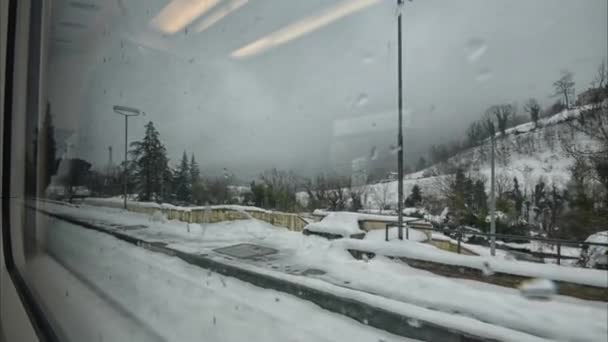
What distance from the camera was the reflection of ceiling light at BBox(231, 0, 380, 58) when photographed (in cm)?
71

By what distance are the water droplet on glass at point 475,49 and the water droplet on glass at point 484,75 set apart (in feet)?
0.09

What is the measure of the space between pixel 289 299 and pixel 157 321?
1.45 feet

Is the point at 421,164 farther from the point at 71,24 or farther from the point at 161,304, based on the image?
the point at 71,24

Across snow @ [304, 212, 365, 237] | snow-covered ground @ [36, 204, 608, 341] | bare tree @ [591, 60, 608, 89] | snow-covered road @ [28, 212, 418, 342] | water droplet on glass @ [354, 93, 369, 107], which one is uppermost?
water droplet on glass @ [354, 93, 369, 107]

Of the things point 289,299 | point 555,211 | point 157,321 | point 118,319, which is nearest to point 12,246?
point 118,319

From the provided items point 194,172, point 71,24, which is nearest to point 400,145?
point 194,172

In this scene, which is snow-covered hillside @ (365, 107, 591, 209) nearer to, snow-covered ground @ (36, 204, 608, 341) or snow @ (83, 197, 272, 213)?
snow-covered ground @ (36, 204, 608, 341)

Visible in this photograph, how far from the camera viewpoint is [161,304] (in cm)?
101

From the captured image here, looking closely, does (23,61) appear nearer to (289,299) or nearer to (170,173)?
(170,173)

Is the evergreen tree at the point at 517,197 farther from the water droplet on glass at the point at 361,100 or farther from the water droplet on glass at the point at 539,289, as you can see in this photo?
the water droplet on glass at the point at 361,100

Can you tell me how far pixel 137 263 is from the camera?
3.87 feet

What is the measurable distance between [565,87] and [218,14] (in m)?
0.92

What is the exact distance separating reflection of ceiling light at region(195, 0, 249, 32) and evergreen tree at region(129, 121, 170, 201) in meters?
0.38

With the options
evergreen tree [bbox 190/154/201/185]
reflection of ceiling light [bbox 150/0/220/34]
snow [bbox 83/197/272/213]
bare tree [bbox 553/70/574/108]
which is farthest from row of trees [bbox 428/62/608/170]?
reflection of ceiling light [bbox 150/0/220/34]
